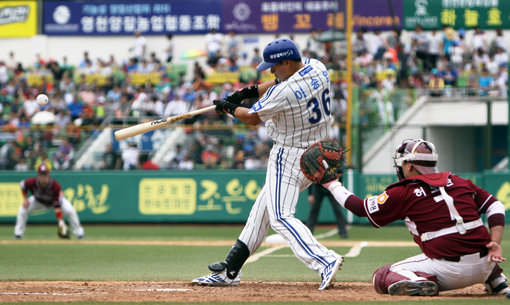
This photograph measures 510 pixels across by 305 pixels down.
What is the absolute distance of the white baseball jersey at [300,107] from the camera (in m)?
6.94

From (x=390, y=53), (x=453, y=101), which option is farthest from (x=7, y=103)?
(x=453, y=101)

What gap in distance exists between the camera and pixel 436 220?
20.7 feet

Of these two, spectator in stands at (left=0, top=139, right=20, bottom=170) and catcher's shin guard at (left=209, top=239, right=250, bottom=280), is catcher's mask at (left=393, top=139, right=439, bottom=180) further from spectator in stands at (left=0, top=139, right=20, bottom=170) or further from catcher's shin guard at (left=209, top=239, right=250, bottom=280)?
spectator in stands at (left=0, top=139, right=20, bottom=170)

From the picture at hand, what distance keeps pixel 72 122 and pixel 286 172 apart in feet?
54.3

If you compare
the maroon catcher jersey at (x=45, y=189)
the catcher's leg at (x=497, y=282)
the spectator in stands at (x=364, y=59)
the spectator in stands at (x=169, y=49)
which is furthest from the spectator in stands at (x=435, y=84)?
the catcher's leg at (x=497, y=282)

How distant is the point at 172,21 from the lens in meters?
31.0

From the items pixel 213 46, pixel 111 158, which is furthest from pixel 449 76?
pixel 111 158

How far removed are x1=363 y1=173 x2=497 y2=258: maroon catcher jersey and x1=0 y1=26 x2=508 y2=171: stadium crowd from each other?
9919mm

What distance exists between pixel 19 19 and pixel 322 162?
2877 cm

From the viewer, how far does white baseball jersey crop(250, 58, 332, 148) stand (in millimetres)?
6938

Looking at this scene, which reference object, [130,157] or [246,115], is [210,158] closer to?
[130,157]

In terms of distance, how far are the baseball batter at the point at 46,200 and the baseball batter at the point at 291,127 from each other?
28.6 feet

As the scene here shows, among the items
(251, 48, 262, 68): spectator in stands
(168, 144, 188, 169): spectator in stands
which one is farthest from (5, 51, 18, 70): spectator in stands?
(168, 144, 188, 169): spectator in stands

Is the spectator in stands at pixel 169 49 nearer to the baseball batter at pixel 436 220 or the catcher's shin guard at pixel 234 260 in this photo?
the catcher's shin guard at pixel 234 260
